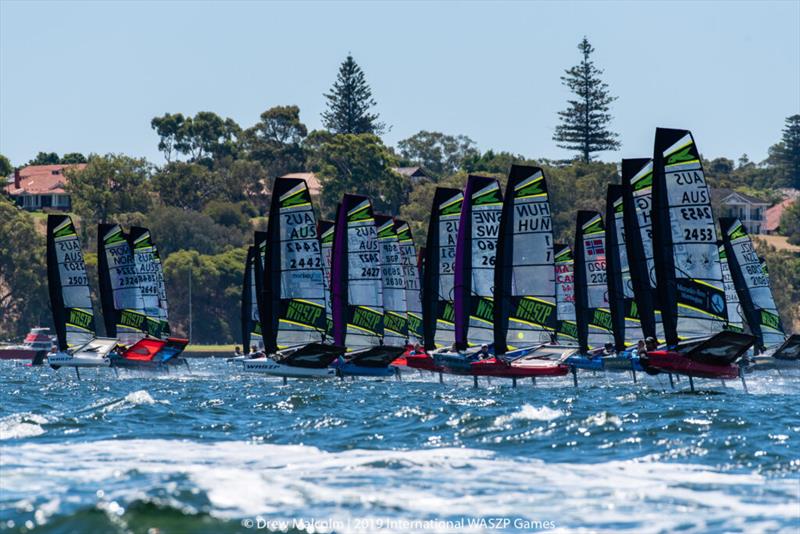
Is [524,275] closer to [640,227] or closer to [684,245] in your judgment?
[640,227]

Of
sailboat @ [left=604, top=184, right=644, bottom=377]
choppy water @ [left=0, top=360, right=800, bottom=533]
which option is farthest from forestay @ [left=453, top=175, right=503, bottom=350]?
choppy water @ [left=0, top=360, right=800, bottom=533]

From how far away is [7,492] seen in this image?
2202 centimetres

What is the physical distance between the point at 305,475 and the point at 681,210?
73.7 ft

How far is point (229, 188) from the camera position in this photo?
554ft

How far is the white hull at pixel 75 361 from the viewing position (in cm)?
6169

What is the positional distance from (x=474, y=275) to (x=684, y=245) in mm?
9014

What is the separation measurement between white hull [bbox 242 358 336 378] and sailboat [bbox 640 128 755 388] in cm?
1270

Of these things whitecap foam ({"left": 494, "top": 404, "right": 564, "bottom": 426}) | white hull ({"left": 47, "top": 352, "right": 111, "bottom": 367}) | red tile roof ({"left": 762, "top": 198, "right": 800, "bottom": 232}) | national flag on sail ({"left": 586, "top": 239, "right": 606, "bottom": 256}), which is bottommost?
whitecap foam ({"left": 494, "top": 404, "right": 564, "bottom": 426})

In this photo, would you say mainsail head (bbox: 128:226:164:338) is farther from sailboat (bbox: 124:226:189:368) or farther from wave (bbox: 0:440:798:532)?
wave (bbox: 0:440:798:532)

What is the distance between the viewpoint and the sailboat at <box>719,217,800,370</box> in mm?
66688

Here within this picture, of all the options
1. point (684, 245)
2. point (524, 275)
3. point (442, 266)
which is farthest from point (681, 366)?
point (442, 266)

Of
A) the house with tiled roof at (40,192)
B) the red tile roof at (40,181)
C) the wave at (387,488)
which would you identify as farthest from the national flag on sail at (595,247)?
the house with tiled roof at (40,192)

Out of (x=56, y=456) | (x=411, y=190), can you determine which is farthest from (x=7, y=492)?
(x=411, y=190)

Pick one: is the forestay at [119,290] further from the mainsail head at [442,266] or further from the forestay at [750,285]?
the forestay at [750,285]
